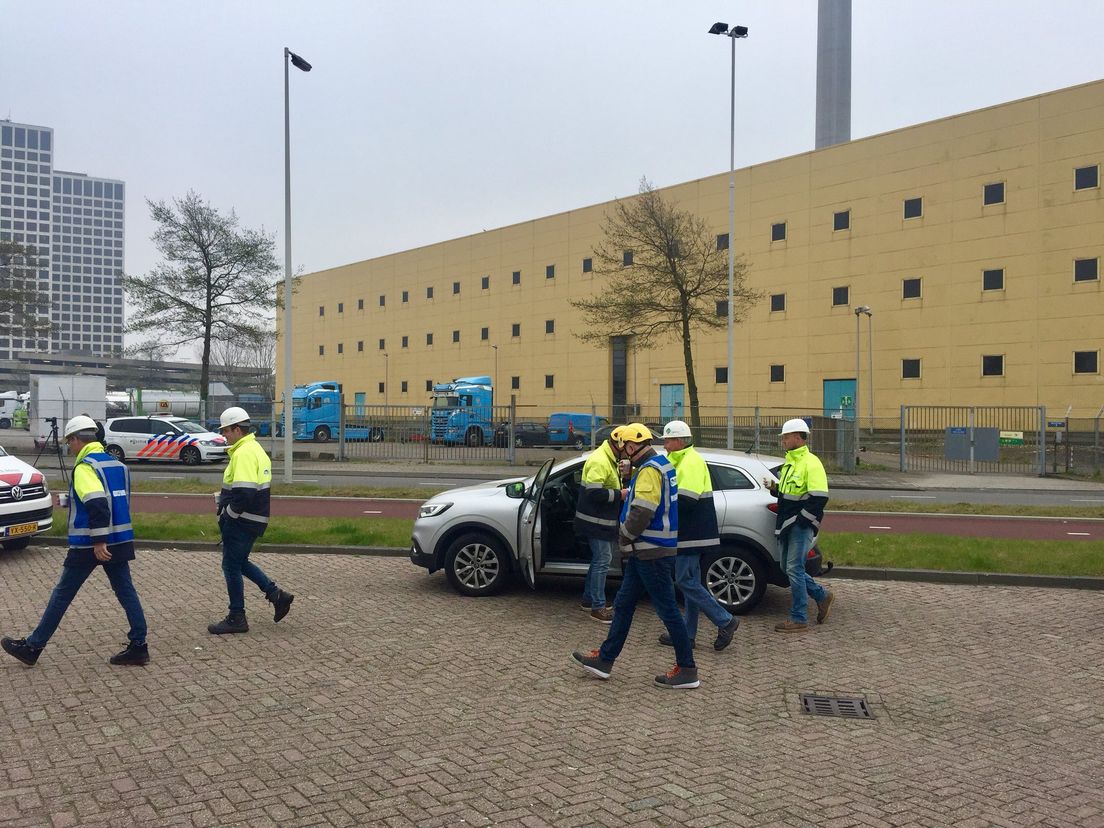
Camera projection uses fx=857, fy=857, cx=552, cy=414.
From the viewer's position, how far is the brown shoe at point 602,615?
738cm

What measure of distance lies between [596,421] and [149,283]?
17.4m

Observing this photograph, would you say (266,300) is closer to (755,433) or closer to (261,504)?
(755,433)

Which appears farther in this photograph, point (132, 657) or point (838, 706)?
point (132, 657)

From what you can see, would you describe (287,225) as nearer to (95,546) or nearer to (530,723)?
(95,546)

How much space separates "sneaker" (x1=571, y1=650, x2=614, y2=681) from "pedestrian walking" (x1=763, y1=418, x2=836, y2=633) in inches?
80.5

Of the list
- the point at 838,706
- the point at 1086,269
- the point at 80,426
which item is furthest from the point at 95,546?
the point at 1086,269

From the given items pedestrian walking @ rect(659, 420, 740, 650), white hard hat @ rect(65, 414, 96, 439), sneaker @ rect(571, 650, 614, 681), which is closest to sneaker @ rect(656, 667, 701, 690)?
sneaker @ rect(571, 650, 614, 681)

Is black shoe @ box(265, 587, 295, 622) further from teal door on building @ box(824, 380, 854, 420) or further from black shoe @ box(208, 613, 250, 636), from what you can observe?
teal door on building @ box(824, 380, 854, 420)

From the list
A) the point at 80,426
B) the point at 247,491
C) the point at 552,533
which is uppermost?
the point at 80,426

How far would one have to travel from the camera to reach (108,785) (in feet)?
13.1

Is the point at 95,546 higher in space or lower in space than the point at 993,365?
lower

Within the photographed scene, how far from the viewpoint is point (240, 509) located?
6703 mm

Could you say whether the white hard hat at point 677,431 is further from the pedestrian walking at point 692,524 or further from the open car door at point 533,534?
the open car door at point 533,534

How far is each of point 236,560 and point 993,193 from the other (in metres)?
41.5
